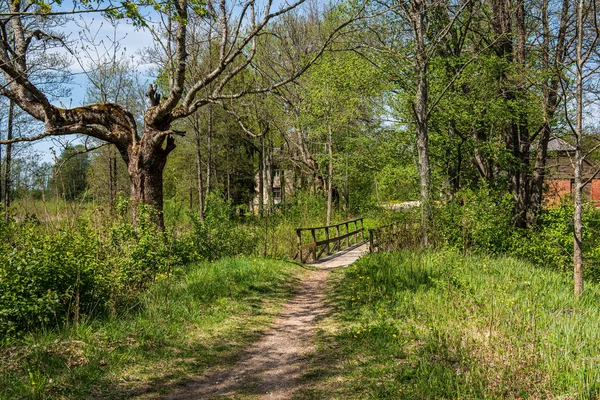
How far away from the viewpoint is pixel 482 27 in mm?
16031

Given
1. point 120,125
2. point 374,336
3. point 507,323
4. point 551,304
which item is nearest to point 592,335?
point 507,323

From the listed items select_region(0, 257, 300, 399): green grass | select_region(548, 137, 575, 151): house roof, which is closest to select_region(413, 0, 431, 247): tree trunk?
select_region(548, 137, 575, 151): house roof

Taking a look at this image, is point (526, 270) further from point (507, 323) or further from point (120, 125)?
point (120, 125)

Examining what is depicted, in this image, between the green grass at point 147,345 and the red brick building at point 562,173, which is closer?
the green grass at point 147,345

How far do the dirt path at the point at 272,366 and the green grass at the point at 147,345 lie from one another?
0.78 ft

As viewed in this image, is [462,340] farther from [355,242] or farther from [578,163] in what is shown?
[355,242]

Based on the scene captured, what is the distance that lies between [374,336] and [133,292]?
428 centimetres

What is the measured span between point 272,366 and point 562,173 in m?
29.1

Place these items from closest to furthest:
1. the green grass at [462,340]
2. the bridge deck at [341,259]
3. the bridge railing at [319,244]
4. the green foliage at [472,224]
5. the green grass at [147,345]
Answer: the green grass at [462,340]
the green grass at [147,345]
the green foliage at [472,224]
the bridge deck at [341,259]
the bridge railing at [319,244]

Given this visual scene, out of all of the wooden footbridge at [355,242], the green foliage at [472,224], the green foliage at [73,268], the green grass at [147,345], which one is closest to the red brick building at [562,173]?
the green foliage at [472,224]

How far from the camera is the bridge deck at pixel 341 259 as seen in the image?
14805mm

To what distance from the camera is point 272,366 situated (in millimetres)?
5508

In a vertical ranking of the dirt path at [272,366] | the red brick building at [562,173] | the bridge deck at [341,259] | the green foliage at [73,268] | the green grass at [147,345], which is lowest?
the bridge deck at [341,259]

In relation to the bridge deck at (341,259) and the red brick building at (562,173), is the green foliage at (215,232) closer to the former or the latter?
the bridge deck at (341,259)
